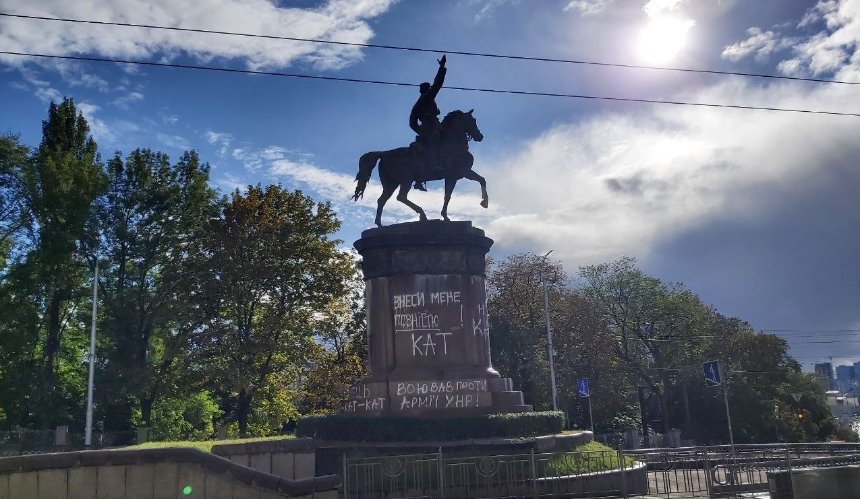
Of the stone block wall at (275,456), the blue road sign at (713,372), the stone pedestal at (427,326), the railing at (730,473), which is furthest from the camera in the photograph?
the blue road sign at (713,372)

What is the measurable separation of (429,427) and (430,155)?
875 cm

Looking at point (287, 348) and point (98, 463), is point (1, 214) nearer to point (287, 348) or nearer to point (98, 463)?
point (287, 348)

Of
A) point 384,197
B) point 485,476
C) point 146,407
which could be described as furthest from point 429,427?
point 146,407

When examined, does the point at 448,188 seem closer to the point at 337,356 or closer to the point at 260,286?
the point at 260,286

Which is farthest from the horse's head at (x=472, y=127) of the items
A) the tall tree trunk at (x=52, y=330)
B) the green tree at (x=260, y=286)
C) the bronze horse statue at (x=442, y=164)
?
the tall tree trunk at (x=52, y=330)

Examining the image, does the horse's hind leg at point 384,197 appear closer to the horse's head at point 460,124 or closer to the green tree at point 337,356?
the horse's head at point 460,124

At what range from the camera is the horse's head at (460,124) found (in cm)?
2297

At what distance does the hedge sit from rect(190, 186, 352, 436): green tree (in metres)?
20.2

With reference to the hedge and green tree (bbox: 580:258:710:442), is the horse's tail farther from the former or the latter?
green tree (bbox: 580:258:710:442)

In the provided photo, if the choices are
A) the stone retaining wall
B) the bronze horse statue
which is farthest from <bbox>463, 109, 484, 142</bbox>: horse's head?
the stone retaining wall

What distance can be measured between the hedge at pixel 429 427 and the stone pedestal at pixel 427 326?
802 mm

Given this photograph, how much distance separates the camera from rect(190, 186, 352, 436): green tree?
38.6m

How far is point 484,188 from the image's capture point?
23.4m

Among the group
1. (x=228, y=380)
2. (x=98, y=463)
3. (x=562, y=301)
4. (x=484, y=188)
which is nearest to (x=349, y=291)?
(x=228, y=380)
